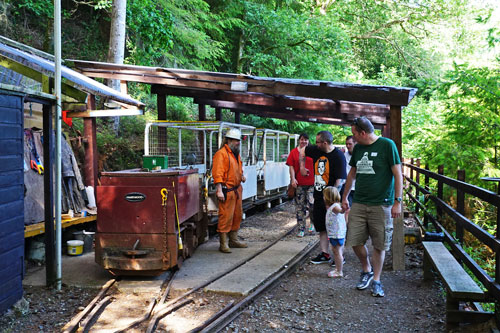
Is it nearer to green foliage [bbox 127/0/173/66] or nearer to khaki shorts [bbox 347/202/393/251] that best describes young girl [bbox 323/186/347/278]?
khaki shorts [bbox 347/202/393/251]

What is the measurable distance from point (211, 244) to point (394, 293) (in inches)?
152

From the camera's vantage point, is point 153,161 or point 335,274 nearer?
point 335,274

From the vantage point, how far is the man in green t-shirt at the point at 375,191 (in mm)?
5535

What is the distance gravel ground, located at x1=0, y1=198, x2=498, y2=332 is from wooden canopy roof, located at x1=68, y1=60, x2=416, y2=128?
9.34 ft

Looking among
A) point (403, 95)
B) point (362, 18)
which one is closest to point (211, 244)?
point (403, 95)

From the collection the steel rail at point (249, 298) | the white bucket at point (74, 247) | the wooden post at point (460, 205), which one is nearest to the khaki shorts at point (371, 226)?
the wooden post at point (460, 205)

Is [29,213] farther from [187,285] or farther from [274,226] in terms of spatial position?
[274,226]

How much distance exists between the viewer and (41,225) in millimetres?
7496

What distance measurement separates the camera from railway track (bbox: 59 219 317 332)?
4.67 metres

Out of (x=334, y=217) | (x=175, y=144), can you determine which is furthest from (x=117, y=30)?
(x=334, y=217)

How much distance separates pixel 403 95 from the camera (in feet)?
25.0

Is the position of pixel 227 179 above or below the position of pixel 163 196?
above

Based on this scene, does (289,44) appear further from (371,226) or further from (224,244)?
(371,226)

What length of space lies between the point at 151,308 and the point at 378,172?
9.79 ft
